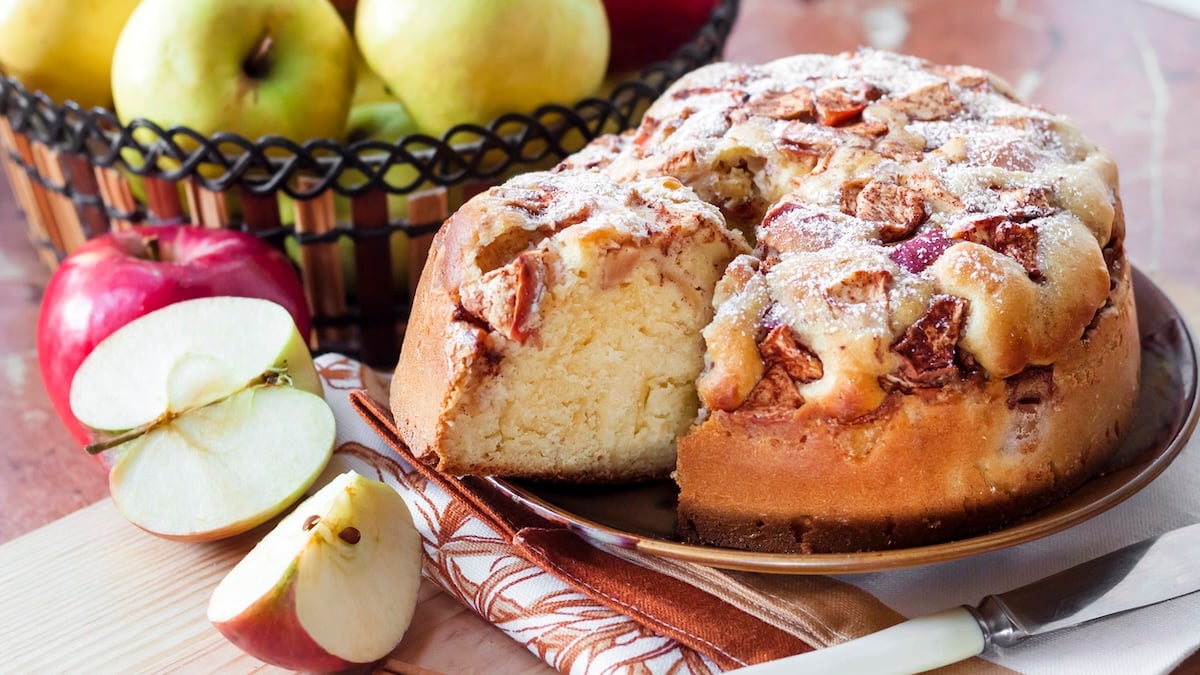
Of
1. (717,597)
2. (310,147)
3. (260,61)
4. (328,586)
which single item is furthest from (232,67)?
(717,597)

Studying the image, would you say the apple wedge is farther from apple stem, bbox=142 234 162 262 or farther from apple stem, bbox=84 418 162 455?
apple stem, bbox=142 234 162 262

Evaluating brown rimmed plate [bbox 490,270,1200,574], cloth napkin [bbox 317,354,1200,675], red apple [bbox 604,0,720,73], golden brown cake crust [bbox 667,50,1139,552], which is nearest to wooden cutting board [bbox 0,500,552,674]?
cloth napkin [bbox 317,354,1200,675]

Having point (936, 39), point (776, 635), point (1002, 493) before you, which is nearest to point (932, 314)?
point (1002, 493)

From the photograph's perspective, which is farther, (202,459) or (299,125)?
(299,125)

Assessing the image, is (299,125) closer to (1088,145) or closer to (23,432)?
(23,432)

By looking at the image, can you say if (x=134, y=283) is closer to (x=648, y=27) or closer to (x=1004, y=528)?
(x=648, y=27)

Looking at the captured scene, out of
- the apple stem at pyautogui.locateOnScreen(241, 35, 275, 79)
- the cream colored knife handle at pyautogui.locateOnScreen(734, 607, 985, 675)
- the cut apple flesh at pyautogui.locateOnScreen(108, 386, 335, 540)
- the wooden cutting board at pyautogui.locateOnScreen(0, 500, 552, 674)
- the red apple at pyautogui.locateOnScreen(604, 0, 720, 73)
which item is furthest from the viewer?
the red apple at pyautogui.locateOnScreen(604, 0, 720, 73)

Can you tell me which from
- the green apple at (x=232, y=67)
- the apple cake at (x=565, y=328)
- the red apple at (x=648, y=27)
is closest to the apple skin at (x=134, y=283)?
the green apple at (x=232, y=67)
